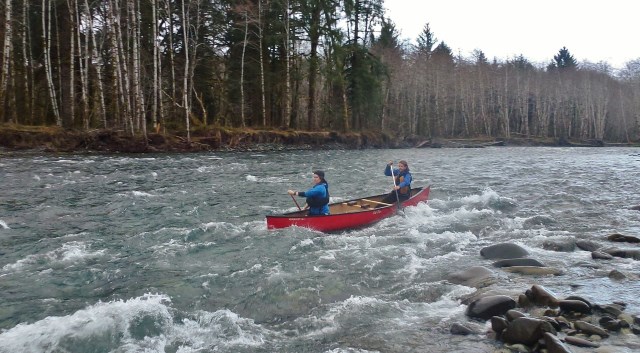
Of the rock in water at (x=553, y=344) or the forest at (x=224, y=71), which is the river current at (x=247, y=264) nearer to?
the rock in water at (x=553, y=344)

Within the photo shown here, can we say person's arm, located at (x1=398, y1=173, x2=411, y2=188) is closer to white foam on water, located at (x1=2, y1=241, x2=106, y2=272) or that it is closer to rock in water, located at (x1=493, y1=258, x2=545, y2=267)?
rock in water, located at (x1=493, y1=258, x2=545, y2=267)

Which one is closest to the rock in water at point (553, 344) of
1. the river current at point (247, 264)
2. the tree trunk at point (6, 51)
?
the river current at point (247, 264)

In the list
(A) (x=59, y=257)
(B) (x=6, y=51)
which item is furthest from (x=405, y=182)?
(B) (x=6, y=51)

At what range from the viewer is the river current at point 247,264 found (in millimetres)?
5961

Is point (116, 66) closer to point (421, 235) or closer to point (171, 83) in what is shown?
point (171, 83)

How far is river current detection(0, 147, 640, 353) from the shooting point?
19.6 ft

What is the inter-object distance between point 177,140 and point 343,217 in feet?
56.8

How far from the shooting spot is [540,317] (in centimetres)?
589

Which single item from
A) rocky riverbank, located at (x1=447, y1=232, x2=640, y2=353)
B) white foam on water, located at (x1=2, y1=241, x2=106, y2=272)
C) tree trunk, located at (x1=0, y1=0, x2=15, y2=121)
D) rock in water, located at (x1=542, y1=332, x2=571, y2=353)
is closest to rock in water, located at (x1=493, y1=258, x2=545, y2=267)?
rocky riverbank, located at (x1=447, y1=232, x2=640, y2=353)

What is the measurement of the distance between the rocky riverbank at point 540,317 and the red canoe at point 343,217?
3.63m

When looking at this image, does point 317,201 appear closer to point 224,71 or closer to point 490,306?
point 490,306

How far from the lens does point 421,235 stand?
10914 mm

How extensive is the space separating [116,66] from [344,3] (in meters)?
21.1

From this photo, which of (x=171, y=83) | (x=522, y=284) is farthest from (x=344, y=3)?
(x=522, y=284)
